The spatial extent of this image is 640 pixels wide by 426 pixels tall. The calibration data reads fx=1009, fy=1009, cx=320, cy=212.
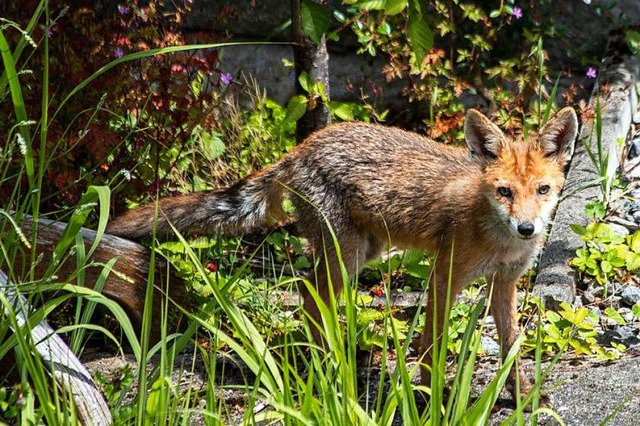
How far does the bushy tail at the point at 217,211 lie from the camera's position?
601cm

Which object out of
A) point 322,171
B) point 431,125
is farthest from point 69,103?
point 431,125

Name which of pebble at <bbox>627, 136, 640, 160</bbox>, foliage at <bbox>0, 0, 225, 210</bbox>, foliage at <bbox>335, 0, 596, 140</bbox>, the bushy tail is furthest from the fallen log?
pebble at <bbox>627, 136, 640, 160</bbox>

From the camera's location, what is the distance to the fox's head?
5.43 meters

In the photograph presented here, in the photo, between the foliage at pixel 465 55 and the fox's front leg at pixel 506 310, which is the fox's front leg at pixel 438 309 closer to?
the fox's front leg at pixel 506 310

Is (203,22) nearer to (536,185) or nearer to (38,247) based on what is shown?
(38,247)

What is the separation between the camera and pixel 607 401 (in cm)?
514

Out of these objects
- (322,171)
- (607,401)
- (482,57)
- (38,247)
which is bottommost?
(607,401)

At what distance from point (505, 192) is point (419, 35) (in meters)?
1.47

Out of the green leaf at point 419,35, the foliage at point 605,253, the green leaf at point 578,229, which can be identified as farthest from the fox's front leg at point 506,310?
the green leaf at point 419,35

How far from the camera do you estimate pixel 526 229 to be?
5.27 meters

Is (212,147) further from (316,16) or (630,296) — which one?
(630,296)

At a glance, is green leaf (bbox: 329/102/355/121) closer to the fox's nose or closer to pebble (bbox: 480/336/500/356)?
pebble (bbox: 480/336/500/356)

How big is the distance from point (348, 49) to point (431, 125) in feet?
4.10

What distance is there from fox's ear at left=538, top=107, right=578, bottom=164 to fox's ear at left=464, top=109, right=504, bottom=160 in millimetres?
244
